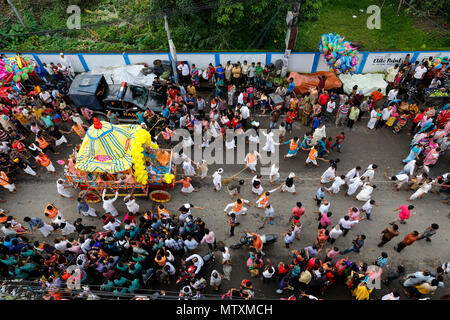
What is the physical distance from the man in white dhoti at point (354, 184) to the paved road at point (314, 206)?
404mm

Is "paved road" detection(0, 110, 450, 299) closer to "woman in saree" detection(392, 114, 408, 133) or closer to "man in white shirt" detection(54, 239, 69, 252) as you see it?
"woman in saree" detection(392, 114, 408, 133)

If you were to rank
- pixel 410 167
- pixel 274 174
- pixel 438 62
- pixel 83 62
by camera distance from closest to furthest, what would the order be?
pixel 410 167
pixel 274 174
pixel 438 62
pixel 83 62

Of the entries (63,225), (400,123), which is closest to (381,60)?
(400,123)

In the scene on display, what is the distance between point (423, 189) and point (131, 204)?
32.1 feet

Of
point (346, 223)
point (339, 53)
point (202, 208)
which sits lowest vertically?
point (202, 208)

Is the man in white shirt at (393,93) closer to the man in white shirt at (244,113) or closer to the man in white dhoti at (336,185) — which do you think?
the man in white dhoti at (336,185)

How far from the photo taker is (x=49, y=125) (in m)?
12.5

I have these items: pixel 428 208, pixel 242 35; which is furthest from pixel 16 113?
pixel 428 208

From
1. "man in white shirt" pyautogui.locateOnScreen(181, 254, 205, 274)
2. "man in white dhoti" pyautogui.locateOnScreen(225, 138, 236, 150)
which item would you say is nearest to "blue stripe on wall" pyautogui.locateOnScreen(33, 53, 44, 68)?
"man in white dhoti" pyautogui.locateOnScreen(225, 138, 236, 150)

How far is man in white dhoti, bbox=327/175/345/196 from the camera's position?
10.1m

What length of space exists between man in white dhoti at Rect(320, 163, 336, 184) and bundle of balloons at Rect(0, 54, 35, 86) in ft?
48.2

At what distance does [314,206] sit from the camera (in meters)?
10.6

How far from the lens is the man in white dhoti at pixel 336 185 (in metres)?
10.1

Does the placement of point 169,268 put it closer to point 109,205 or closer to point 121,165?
point 109,205
